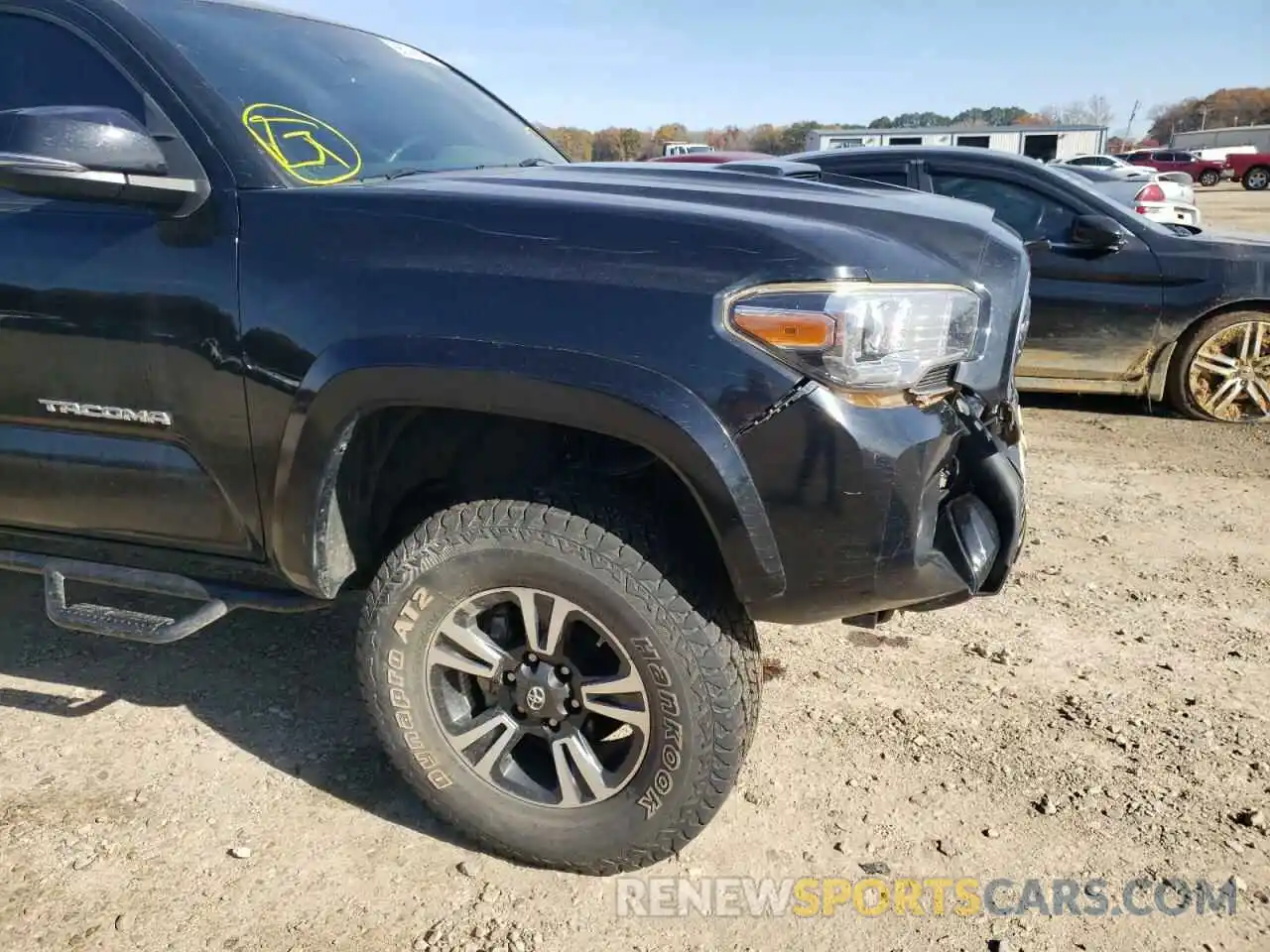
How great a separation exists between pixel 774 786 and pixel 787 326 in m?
1.36

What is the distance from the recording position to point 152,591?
2.48m

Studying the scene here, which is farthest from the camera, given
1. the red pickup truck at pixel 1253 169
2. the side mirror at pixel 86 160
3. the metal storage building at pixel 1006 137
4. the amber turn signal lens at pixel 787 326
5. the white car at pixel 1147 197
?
the red pickup truck at pixel 1253 169

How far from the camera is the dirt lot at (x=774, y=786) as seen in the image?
216 centimetres

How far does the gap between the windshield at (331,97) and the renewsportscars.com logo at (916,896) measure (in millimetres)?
1906

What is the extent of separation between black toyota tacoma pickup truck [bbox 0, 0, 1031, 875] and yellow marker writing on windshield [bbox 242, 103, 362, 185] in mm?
11

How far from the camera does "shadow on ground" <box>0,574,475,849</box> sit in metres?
2.71

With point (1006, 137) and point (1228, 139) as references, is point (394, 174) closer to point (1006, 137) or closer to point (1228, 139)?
point (1006, 137)

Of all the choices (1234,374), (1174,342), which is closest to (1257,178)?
(1234,374)

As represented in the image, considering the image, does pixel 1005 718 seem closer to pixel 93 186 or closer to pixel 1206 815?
pixel 1206 815

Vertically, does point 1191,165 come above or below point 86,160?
above

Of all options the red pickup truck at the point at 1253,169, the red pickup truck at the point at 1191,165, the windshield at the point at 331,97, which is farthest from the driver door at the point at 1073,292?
the red pickup truck at the point at 1253,169

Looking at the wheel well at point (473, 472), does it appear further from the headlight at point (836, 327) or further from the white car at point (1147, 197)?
the white car at point (1147, 197)

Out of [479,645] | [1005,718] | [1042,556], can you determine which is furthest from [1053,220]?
[479,645]

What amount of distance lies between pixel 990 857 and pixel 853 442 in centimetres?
118
